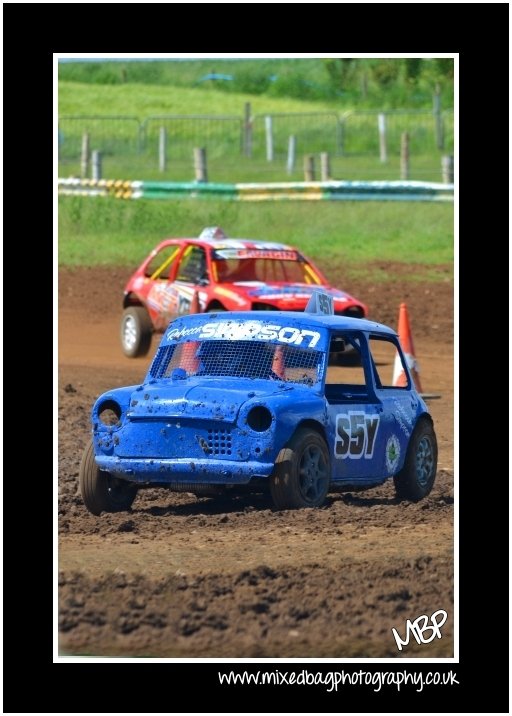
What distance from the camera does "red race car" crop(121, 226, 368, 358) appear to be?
17.4 m

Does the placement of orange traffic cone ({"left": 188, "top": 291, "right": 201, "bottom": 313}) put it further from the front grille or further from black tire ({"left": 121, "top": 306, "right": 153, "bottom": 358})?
the front grille

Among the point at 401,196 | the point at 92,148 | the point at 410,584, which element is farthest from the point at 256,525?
the point at 92,148

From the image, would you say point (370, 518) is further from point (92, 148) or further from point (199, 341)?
point (92, 148)

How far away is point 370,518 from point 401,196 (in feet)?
62.8

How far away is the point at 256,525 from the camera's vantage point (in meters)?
9.80

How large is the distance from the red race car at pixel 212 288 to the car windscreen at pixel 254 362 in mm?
6319

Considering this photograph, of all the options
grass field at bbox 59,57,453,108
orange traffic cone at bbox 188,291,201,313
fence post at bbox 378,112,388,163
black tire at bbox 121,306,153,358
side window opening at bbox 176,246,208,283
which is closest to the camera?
orange traffic cone at bbox 188,291,201,313

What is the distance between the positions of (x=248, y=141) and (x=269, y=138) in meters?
0.72

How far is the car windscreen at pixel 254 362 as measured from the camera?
10.5m

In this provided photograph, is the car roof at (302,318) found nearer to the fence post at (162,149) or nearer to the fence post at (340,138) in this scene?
the fence post at (162,149)

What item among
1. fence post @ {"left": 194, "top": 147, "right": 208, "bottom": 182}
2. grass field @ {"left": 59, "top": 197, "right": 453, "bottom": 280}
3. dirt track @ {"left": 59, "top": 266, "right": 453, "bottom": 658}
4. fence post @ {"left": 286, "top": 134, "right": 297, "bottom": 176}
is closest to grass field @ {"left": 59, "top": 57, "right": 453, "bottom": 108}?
fence post @ {"left": 286, "top": 134, "right": 297, "bottom": 176}

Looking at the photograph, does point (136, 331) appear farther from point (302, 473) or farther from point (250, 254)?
point (302, 473)

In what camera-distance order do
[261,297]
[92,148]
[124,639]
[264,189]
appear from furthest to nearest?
[92,148] < [264,189] < [261,297] < [124,639]

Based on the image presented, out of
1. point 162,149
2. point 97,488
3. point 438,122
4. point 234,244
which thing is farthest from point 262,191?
point 97,488
